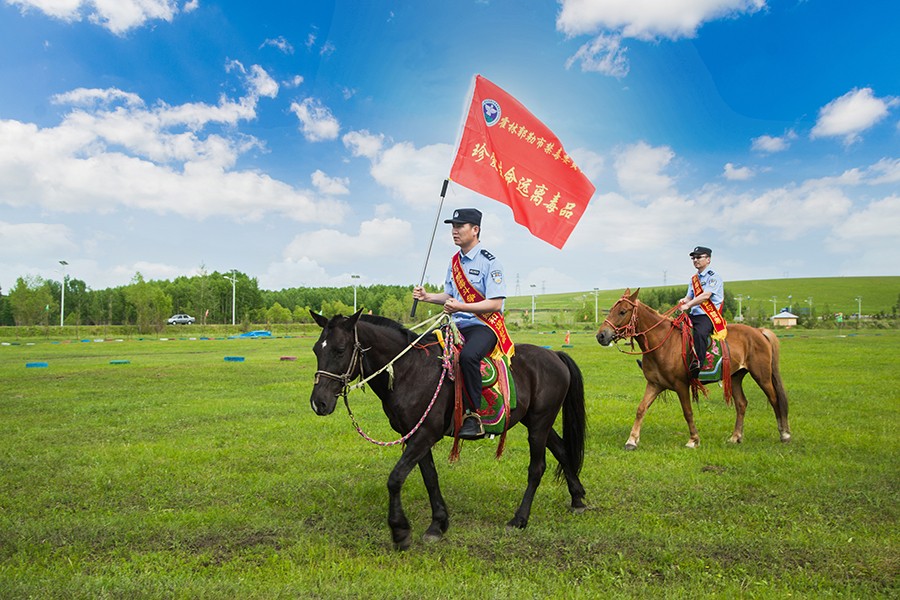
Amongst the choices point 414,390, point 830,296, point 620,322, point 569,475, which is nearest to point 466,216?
point 414,390

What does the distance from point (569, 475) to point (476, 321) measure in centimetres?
216

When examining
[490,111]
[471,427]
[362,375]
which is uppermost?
[490,111]

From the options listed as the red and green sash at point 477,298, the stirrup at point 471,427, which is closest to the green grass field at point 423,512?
the stirrup at point 471,427

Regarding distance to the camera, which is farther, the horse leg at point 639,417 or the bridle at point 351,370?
the horse leg at point 639,417

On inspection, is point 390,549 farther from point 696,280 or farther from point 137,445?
point 696,280

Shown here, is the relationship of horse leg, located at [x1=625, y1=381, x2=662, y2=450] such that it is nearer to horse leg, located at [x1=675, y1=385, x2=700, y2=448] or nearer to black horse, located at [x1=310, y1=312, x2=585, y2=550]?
horse leg, located at [x1=675, y1=385, x2=700, y2=448]

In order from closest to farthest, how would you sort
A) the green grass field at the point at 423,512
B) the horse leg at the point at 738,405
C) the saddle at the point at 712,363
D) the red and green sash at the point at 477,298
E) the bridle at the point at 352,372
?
the green grass field at the point at 423,512
the bridle at the point at 352,372
the red and green sash at the point at 477,298
the horse leg at the point at 738,405
the saddle at the point at 712,363

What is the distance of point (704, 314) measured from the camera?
10.8 metres

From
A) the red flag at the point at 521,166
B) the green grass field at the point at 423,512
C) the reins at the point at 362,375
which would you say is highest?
the red flag at the point at 521,166

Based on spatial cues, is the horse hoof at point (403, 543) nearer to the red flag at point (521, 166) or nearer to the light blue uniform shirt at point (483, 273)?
the light blue uniform shirt at point (483, 273)

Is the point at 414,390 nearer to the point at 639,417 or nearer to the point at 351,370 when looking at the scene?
the point at 351,370

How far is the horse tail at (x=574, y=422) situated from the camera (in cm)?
699

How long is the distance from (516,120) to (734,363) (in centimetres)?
646

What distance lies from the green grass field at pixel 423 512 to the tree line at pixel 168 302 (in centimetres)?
5007
